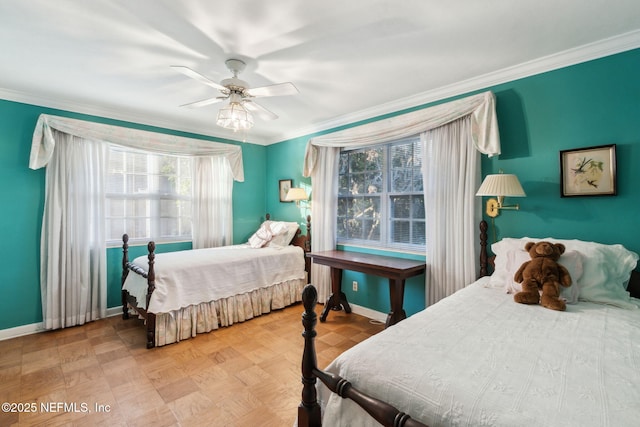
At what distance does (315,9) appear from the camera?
1.69 meters

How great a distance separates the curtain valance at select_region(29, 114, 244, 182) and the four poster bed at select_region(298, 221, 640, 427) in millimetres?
3275

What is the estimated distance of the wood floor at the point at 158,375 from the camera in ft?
6.10

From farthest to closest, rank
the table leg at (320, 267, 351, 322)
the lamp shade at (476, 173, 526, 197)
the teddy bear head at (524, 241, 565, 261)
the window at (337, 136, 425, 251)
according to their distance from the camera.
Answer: the table leg at (320, 267, 351, 322) → the window at (337, 136, 425, 251) → the lamp shade at (476, 173, 526, 197) → the teddy bear head at (524, 241, 565, 261)

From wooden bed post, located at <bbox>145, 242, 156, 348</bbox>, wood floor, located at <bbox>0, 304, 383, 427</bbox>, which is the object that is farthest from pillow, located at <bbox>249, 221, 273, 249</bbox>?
wooden bed post, located at <bbox>145, 242, 156, 348</bbox>

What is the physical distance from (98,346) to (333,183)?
2951 millimetres

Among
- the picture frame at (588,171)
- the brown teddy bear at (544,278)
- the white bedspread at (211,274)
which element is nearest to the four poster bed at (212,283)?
the white bedspread at (211,274)

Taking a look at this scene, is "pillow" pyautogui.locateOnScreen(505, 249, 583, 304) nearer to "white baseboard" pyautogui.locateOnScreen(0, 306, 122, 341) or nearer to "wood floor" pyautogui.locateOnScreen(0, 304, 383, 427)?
"wood floor" pyautogui.locateOnScreen(0, 304, 383, 427)

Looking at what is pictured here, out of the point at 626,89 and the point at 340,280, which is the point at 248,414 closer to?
the point at 340,280

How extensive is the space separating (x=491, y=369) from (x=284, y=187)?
382cm

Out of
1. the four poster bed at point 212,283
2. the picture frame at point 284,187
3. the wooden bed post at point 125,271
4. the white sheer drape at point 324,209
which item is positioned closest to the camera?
the four poster bed at point 212,283

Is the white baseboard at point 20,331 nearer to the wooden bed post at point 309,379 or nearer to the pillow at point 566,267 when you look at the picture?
the wooden bed post at point 309,379

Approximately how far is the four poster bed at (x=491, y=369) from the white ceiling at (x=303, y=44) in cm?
160

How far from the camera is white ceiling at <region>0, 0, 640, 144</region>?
5.58ft

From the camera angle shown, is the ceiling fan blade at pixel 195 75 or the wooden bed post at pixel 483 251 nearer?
the ceiling fan blade at pixel 195 75
